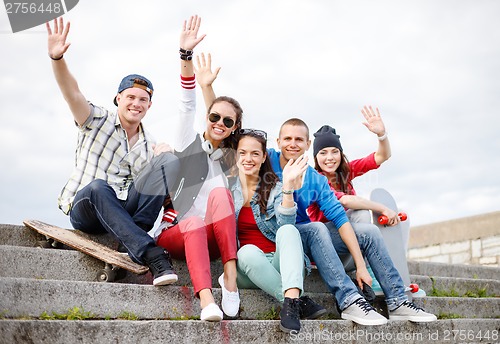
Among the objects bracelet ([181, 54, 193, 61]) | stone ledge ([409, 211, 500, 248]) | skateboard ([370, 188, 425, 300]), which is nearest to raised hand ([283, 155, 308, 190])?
skateboard ([370, 188, 425, 300])

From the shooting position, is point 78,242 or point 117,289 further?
point 78,242

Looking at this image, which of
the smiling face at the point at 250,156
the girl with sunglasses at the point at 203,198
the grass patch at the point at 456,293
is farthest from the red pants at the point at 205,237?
the grass patch at the point at 456,293

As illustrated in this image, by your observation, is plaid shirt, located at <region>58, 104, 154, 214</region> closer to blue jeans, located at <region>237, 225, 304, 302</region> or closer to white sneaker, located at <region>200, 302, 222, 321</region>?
blue jeans, located at <region>237, 225, 304, 302</region>

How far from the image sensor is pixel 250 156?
140 inches

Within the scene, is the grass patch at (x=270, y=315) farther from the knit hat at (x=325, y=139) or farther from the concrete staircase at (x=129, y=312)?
the knit hat at (x=325, y=139)

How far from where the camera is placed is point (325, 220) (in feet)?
12.7

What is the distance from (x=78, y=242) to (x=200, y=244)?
0.82 m

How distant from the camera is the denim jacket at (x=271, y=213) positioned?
329 centimetres

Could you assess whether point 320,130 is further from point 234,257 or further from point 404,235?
point 234,257

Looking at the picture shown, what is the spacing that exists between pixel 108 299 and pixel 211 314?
0.54 meters

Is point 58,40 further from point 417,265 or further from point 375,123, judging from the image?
point 417,265

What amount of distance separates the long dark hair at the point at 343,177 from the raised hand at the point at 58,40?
1.94 meters

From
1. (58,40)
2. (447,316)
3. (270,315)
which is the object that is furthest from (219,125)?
(447,316)

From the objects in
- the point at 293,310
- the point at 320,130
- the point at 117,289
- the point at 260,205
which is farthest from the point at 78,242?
the point at 320,130
